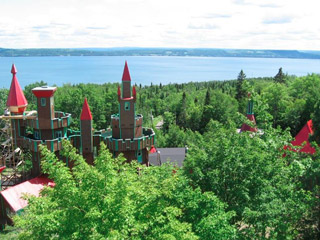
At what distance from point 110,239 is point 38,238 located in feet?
10.9

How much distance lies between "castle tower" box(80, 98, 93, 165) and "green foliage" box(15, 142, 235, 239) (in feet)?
37.8

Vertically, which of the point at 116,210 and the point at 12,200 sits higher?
the point at 116,210

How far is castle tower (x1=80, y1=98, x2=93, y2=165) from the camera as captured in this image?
24.2 meters

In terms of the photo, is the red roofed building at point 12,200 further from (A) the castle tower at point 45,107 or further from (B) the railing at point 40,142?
(A) the castle tower at point 45,107

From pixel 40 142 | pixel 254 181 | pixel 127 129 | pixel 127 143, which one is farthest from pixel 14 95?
pixel 254 181

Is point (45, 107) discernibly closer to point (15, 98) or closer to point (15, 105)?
point (15, 105)

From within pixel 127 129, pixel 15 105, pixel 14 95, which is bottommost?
pixel 127 129

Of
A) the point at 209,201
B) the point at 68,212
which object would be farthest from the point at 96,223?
the point at 209,201

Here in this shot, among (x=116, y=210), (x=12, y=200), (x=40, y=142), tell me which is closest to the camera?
(x=116, y=210)

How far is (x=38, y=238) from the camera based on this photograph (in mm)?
10875

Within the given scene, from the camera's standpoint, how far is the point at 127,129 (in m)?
25.0

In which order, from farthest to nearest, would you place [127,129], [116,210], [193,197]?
[127,129] → [193,197] → [116,210]

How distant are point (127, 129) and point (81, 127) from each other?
135 inches

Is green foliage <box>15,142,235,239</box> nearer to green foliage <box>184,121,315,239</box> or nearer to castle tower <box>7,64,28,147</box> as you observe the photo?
green foliage <box>184,121,315,239</box>
